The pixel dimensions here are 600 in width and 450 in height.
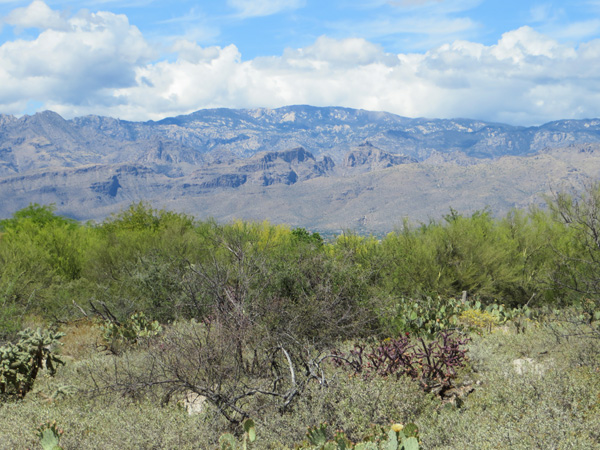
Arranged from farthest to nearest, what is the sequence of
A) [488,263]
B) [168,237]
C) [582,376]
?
[168,237] < [488,263] < [582,376]

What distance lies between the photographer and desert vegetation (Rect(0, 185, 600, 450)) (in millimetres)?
5734

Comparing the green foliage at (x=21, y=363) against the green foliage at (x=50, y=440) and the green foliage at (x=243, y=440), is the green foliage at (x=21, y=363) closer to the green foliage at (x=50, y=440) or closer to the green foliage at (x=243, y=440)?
the green foliage at (x=50, y=440)

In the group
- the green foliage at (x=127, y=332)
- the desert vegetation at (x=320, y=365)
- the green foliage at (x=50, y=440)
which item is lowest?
the green foliage at (x=127, y=332)

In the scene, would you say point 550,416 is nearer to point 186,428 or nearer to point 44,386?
point 186,428

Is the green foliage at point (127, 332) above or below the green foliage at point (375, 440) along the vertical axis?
below

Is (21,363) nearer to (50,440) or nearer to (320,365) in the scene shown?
(50,440)

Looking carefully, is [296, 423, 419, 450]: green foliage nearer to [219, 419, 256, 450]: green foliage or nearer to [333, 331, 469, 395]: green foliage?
[219, 419, 256, 450]: green foliage

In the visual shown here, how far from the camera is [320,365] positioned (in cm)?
795

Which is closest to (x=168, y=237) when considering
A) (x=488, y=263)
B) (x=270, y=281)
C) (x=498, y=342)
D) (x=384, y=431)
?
(x=270, y=281)

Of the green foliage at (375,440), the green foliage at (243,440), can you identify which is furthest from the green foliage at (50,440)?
the green foliage at (375,440)

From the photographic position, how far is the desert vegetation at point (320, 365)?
5.73 m

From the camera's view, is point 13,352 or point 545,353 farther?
point 545,353

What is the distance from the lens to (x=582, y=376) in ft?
23.3

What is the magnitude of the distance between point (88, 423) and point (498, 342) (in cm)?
777
